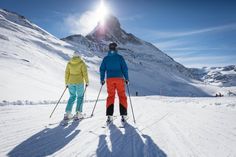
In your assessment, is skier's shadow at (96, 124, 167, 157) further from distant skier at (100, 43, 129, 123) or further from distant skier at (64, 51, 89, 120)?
distant skier at (64, 51, 89, 120)

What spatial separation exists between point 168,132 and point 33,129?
3241 mm

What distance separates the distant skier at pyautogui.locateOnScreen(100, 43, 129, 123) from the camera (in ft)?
26.4

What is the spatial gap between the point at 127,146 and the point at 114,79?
3.45 meters

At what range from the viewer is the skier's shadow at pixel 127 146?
4.36 meters

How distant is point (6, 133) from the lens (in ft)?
18.7

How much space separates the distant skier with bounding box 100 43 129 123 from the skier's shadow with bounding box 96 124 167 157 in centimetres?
194

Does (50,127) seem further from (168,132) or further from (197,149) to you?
(197,149)

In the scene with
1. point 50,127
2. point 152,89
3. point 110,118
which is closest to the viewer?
point 50,127

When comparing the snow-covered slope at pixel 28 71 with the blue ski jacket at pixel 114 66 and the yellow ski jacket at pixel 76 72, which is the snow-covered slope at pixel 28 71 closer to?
the yellow ski jacket at pixel 76 72

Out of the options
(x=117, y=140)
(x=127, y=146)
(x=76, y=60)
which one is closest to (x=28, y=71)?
(x=76, y=60)

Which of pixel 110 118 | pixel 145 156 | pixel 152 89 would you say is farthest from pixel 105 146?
pixel 152 89

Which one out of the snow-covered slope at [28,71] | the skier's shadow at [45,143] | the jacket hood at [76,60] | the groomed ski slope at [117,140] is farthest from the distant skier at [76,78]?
the snow-covered slope at [28,71]

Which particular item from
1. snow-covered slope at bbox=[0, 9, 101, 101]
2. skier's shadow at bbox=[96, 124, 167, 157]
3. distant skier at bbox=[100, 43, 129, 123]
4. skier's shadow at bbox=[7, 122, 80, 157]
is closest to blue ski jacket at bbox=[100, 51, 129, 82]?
distant skier at bbox=[100, 43, 129, 123]

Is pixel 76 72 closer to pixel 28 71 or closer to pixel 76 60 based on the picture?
pixel 76 60
